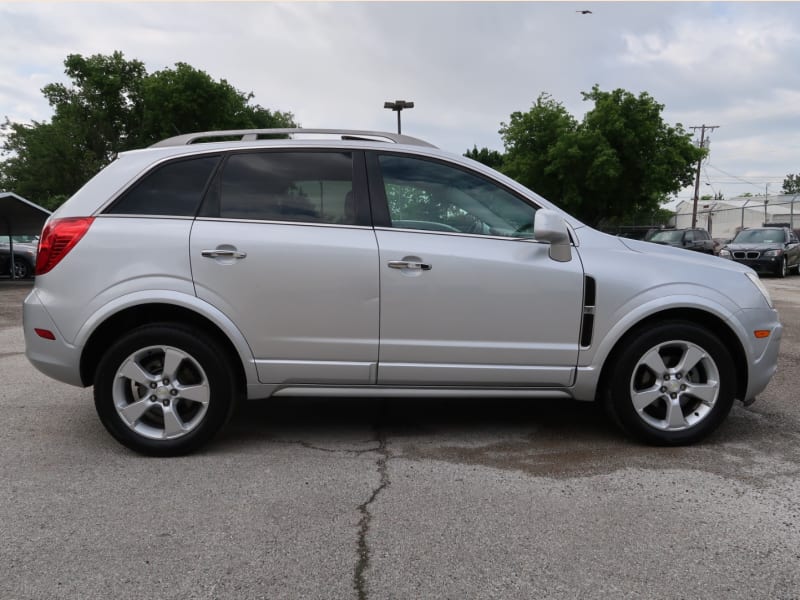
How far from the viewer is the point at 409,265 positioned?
11.3ft

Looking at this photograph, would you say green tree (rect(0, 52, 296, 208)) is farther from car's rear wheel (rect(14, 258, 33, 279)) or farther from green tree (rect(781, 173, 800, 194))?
green tree (rect(781, 173, 800, 194))

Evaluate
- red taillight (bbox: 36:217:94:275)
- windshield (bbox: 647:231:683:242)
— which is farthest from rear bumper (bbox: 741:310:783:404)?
windshield (bbox: 647:231:683:242)

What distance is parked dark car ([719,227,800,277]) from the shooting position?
60.6ft

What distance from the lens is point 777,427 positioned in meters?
4.12

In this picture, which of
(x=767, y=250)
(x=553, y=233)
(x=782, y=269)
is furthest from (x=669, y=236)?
(x=553, y=233)

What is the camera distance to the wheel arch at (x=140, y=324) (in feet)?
11.5

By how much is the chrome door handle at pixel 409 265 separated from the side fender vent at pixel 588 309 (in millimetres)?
919

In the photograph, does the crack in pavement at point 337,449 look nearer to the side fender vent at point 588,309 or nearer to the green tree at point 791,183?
the side fender vent at point 588,309

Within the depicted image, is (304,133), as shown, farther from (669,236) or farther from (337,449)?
(669,236)

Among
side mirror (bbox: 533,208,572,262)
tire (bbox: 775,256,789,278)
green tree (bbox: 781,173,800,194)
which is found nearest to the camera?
side mirror (bbox: 533,208,572,262)

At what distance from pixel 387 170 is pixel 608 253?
1.42 meters

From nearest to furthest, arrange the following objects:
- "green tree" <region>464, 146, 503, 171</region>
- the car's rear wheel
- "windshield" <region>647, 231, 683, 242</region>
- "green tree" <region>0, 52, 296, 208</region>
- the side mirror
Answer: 1. the side mirror
2. the car's rear wheel
3. "windshield" <region>647, 231, 683, 242</region>
4. "green tree" <region>0, 52, 296, 208</region>
5. "green tree" <region>464, 146, 503, 171</region>

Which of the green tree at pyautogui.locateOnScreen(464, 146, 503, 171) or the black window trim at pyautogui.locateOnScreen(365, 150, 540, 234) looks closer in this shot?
the black window trim at pyautogui.locateOnScreen(365, 150, 540, 234)

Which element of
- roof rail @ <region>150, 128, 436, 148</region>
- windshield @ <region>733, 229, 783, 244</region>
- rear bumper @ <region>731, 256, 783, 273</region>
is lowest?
rear bumper @ <region>731, 256, 783, 273</region>
